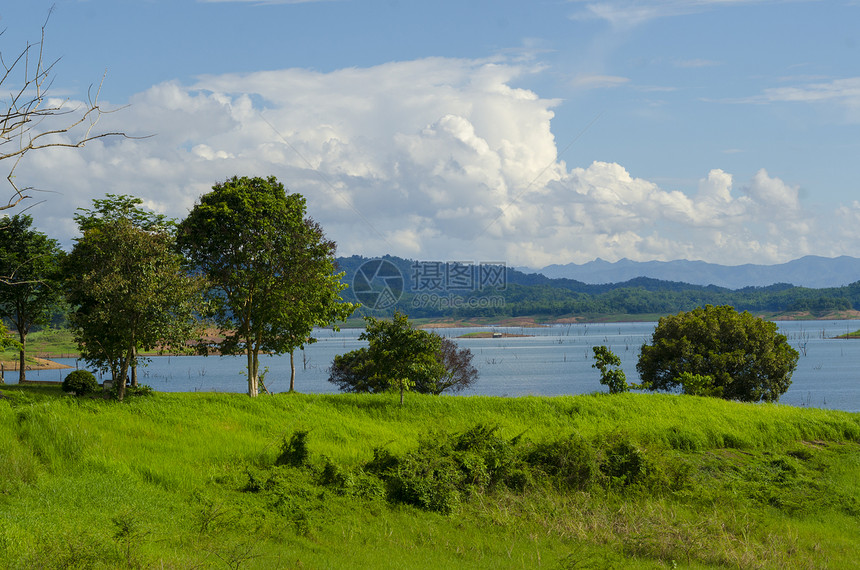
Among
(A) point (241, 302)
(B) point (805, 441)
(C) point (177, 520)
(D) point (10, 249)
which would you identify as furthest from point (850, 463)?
(D) point (10, 249)

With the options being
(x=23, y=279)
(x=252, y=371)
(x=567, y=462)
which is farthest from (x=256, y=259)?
(x=23, y=279)

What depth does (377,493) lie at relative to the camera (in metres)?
18.7

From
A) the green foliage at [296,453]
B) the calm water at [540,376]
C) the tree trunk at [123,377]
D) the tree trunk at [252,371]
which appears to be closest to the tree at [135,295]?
the tree trunk at [123,377]

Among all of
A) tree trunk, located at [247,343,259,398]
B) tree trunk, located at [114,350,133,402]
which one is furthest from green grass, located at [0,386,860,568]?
tree trunk, located at [247,343,259,398]

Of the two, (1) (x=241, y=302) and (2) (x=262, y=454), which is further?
(1) (x=241, y=302)

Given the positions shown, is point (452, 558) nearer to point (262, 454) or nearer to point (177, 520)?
point (177, 520)

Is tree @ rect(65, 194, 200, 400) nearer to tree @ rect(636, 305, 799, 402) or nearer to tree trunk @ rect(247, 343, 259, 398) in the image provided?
tree trunk @ rect(247, 343, 259, 398)

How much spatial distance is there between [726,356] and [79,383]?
131 feet

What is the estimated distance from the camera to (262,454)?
21.1 m

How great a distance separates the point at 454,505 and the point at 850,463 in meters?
17.0

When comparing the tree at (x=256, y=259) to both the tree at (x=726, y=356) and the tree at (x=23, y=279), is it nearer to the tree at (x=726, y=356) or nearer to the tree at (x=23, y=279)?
the tree at (x=23, y=279)

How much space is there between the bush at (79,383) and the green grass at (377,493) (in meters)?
5.01

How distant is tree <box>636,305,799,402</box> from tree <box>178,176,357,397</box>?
27403 millimetres

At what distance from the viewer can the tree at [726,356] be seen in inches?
1870
